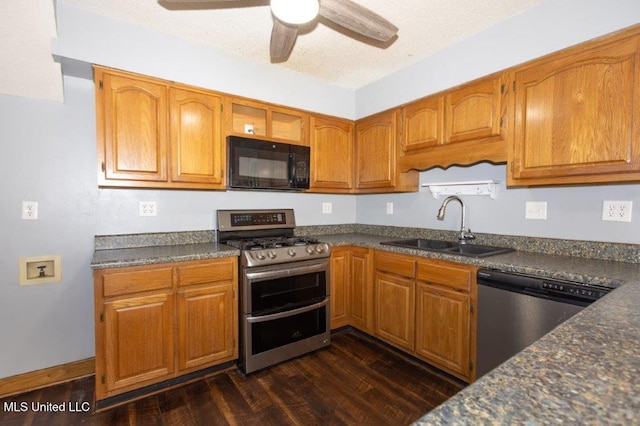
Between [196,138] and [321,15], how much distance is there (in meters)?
1.32

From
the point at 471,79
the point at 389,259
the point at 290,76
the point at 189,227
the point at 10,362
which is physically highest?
the point at 290,76

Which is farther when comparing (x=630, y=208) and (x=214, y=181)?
(x=214, y=181)

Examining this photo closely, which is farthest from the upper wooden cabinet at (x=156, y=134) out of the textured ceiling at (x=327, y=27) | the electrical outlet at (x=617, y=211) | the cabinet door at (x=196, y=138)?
the electrical outlet at (x=617, y=211)

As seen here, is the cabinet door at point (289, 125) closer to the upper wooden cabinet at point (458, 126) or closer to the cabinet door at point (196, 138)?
the cabinet door at point (196, 138)

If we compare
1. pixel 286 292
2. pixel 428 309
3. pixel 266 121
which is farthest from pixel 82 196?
pixel 428 309

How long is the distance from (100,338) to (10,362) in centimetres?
80

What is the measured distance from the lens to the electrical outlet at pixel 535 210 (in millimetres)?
2082

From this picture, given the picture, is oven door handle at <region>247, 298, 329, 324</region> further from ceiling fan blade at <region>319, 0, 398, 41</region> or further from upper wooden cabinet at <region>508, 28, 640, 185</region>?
ceiling fan blade at <region>319, 0, 398, 41</region>

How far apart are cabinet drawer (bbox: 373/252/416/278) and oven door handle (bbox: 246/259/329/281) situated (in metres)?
0.45

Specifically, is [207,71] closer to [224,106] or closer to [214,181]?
[224,106]

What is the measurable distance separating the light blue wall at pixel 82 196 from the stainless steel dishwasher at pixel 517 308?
63 centimetres

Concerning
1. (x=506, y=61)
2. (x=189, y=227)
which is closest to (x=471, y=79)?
(x=506, y=61)

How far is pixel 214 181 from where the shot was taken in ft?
8.03

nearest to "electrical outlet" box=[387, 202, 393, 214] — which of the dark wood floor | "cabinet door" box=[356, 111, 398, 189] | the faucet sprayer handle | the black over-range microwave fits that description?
"cabinet door" box=[356, 111, 398, 189]
